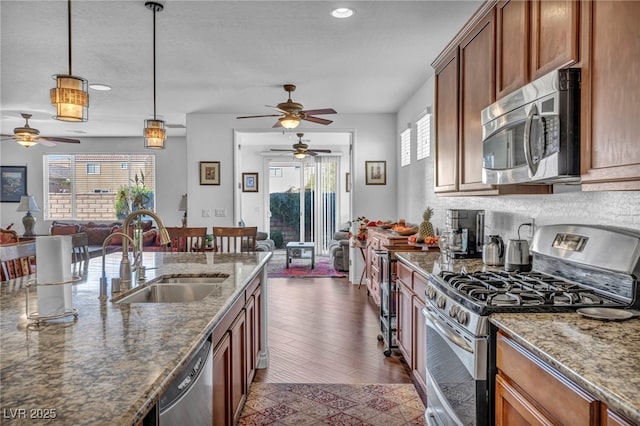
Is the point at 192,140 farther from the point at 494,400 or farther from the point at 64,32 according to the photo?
the point at 494,400

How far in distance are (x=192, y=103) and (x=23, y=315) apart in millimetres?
4819

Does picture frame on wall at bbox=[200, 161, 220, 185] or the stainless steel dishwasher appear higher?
picture frame on wall at bbox=[200, 161, 220, 185]

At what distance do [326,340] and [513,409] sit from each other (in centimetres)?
263

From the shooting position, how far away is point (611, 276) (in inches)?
62.5

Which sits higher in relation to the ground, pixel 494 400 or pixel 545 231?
pixel 545 231

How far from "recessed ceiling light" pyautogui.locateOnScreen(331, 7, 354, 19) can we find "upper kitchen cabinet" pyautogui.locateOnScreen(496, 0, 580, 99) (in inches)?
43.6

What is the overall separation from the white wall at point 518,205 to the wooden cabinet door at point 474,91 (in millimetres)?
349

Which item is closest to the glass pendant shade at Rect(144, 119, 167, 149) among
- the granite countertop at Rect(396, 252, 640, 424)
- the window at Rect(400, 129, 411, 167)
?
the window at Rect(400, 129, 411, 167)

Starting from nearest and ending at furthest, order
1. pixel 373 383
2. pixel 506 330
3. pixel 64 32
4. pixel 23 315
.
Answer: pixel 506 330 < pixel 23 315 < pixel 373 383 < pixel 64 32

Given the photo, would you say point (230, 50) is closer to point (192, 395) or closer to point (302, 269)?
point (192, 395)

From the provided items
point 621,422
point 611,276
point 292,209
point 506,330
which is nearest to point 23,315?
point 506,330

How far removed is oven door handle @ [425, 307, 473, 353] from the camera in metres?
1.66

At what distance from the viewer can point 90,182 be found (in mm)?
9172

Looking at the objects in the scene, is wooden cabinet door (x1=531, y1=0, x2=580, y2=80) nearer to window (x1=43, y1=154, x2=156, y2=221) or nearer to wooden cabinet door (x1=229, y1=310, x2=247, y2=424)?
wooden cabinet door (x1=229, y1=310, x2=247, y2=424)
